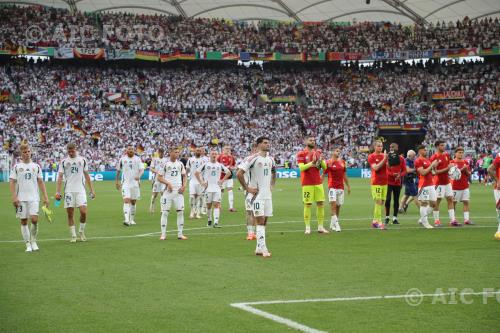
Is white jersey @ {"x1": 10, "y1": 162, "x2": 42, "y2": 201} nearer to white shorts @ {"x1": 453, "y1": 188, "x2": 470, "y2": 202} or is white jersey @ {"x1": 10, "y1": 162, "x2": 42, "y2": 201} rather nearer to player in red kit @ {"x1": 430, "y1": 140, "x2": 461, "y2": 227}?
player in red kit @ {"x1": 430, "y1": 140, "x2": 461, "y2": 227}

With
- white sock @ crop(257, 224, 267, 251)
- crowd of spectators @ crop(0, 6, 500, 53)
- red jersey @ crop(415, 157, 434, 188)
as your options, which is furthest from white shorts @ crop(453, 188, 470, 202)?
crowd of spectators @ crop(0, 6, 500, 53)

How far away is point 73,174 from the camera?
1664 centimetres

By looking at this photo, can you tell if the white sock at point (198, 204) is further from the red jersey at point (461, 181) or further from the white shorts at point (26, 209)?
the white shorts at point (26, 209)

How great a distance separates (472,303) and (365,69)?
218ft

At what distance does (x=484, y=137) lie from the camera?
63.5 meters

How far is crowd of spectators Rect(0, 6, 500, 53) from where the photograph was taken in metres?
64.2

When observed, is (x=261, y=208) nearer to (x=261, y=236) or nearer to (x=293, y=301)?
(x=261, y=236)

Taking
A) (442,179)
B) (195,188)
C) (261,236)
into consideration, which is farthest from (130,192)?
(442,179)

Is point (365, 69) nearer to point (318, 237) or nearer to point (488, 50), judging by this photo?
point (488, 50)

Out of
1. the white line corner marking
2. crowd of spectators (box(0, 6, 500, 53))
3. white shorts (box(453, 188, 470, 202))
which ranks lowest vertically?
the white line corner marking

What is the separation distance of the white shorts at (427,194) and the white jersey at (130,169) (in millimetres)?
8557

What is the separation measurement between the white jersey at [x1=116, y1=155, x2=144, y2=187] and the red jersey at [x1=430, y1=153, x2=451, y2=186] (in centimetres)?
893

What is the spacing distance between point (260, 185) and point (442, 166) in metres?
7.76

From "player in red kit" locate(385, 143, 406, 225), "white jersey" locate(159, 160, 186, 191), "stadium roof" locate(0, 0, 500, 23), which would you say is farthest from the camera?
"stadium roof" locate(0, 0, 500, 23)
